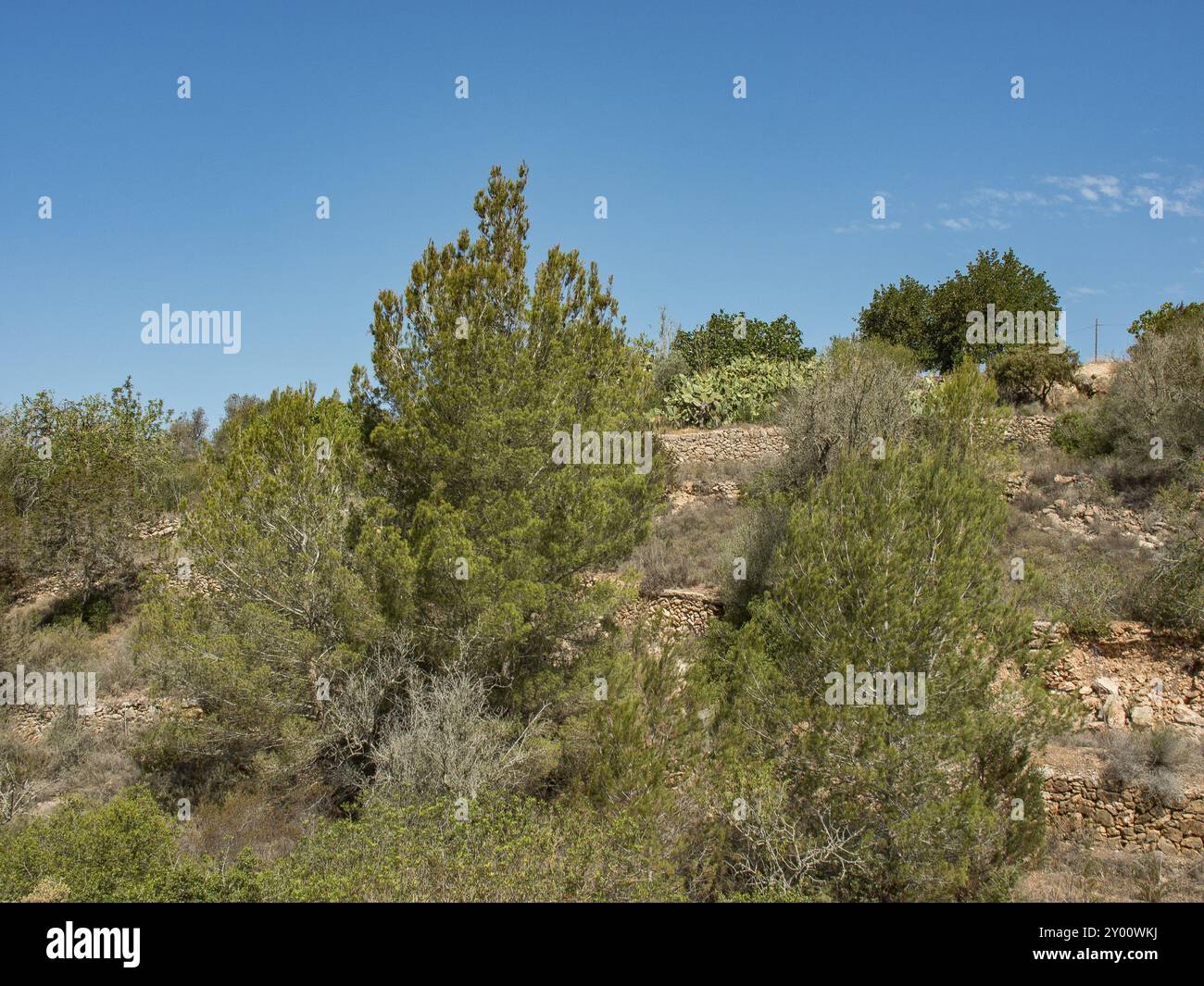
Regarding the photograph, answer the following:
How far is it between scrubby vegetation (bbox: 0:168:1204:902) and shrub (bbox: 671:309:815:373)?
13280 mm

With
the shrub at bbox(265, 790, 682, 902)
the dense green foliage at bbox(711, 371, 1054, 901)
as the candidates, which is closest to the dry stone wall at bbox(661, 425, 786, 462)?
the dense green foliage at bbox(711, 371, 1054, 901)

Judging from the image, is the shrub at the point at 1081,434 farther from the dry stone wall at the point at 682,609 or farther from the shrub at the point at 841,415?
the dry stone wall at the point at 682,609

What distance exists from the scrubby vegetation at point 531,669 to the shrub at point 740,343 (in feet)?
43.6

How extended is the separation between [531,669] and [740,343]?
2023 centimetres

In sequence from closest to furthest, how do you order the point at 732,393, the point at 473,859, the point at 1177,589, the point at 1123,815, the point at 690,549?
1. the point at 473,859
2. the point at 1123,815
3. the point at 1177,589
4. the point at 690,549
5. the point at 732,393

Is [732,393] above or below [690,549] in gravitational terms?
above

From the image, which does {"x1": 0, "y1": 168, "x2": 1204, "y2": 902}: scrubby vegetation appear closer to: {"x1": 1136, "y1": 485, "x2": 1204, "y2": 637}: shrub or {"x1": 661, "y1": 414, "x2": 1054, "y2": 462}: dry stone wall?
{"x1": 1136, "y1": 485, "x2": 1204, "y2": 637}: shrub

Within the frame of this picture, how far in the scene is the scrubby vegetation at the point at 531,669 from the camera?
8273 mm

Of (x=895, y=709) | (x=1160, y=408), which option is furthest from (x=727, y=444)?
(x=895, y=709)

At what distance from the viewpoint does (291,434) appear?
1179 cm

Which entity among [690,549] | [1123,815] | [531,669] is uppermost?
[690,549]

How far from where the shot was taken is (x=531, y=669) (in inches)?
466

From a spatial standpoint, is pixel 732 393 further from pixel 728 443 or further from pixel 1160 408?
pixel 1160 408
